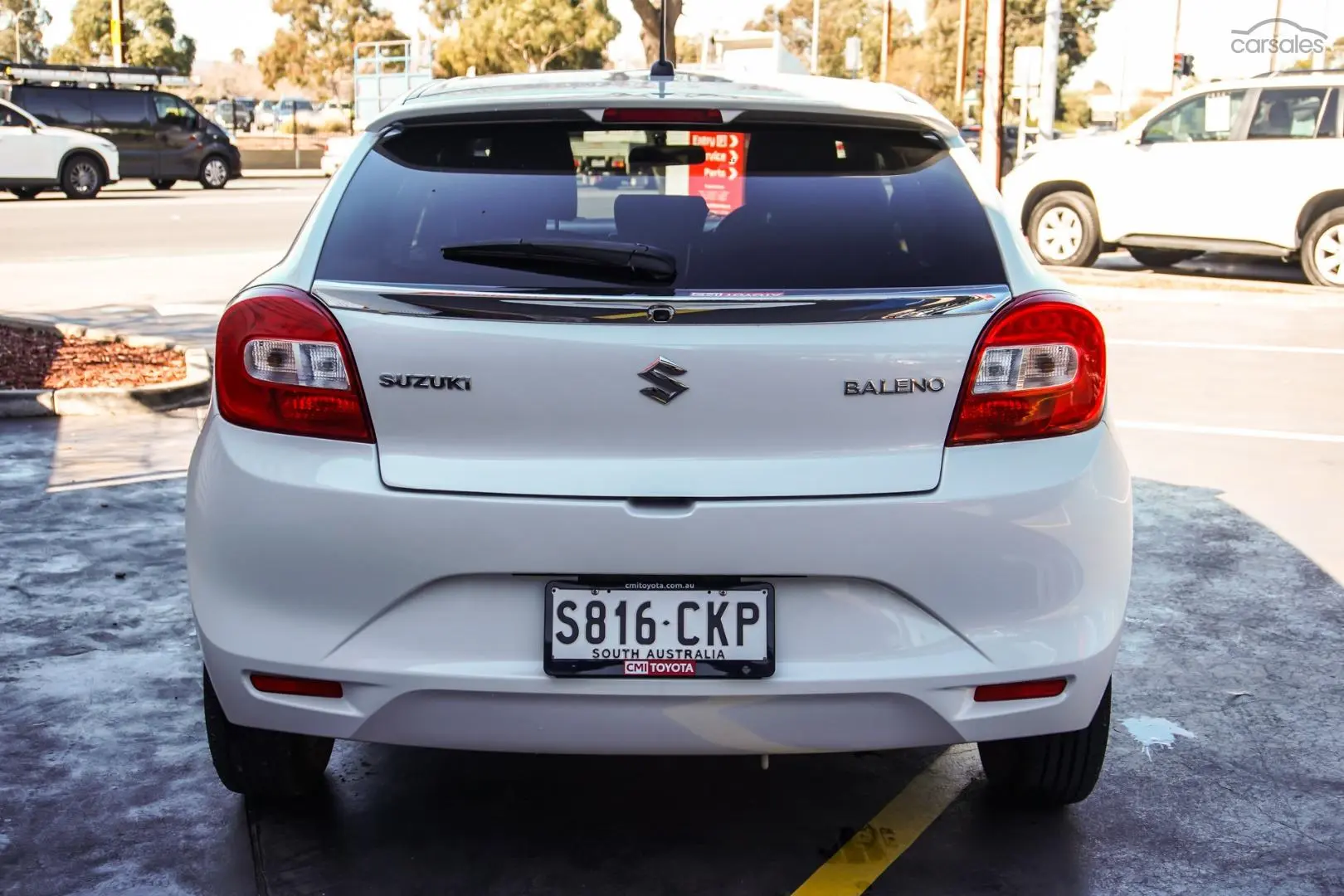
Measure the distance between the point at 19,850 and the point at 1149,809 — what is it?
2.47 m

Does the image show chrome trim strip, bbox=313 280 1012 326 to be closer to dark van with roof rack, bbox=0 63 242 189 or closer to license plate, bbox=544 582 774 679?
license plate, bbox=544 582 774 679

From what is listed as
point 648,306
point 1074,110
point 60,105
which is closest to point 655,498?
point 648,306

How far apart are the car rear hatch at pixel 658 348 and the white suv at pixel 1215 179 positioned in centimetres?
1302

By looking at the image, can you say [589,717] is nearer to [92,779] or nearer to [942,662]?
[942,662]

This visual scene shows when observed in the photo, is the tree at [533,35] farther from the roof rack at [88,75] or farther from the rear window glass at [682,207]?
the rear window glass at [682,207]

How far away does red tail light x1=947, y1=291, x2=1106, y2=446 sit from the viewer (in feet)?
9.64

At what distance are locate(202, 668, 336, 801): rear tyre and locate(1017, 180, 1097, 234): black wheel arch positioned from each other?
13.9 m

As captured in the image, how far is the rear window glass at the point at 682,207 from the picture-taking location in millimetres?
3029

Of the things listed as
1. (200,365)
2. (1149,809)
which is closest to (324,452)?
(1149,809)

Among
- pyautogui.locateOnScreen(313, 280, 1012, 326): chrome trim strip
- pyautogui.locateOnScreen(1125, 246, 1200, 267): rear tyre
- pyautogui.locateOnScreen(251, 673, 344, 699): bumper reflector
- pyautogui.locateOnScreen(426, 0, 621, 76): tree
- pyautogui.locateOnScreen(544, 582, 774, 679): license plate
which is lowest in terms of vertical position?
pyautogui.locateOnScreen(1125, 246, 1200, 267): rear tyre

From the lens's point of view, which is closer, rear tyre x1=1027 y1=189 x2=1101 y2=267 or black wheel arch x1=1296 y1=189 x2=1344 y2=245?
black wheel arch x1=1296 y1=189 x2=1344 y2=245

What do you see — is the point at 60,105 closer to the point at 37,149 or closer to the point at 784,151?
the point at 37,149

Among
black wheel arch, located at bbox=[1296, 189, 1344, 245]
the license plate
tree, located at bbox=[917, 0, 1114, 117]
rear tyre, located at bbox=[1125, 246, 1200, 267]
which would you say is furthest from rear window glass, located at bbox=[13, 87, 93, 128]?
tree, located at bbox=[917, 0, 1114, 117]

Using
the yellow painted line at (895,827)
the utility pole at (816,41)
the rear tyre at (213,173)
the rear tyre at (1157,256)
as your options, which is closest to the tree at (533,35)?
the utility pole at (816,41)
